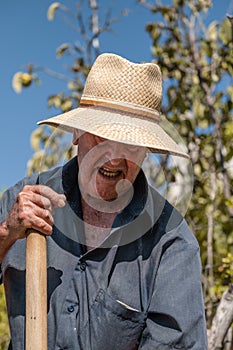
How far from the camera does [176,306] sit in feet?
7.07

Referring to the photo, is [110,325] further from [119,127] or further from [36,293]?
[119,127]

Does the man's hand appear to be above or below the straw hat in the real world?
below

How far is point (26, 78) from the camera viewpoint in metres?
5.10

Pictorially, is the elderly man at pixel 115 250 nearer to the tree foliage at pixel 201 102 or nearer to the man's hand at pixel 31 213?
the man's hand at pixel 31 213

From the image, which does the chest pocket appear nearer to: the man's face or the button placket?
the button placket

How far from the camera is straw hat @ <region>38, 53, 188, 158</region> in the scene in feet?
6.74


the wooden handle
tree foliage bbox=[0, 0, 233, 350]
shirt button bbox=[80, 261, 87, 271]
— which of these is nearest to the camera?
the wooden handle

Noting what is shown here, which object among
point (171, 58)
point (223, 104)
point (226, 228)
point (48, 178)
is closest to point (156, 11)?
point (171, 58)

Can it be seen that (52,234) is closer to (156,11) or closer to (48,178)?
(48,178)

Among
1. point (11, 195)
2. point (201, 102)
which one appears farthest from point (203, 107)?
point (11, 195)

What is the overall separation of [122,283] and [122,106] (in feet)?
1.57

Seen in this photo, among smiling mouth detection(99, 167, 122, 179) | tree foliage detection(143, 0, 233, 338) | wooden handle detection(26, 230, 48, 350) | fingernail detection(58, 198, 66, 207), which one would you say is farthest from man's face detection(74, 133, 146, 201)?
tree foliage detection(143, 0, 233, 338)

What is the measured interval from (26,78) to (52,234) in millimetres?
3014

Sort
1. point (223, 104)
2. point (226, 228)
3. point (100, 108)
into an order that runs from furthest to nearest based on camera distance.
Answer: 1. point (223, 104)
2. point (226, 228)
3. point (100, 108)
